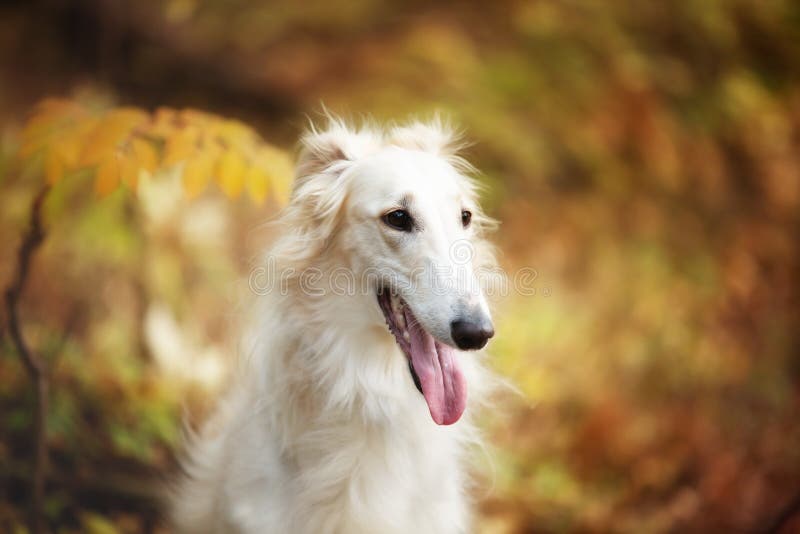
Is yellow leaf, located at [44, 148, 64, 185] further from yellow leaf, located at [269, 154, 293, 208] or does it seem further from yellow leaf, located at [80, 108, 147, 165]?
yellow leaf, located at [269, 154, 293, 208]

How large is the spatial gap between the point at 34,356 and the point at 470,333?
2063mm

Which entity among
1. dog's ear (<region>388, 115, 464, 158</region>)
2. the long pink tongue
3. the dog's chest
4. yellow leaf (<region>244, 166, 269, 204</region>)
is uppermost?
dog's ear (<region>388, 115, 464, 158</region>)

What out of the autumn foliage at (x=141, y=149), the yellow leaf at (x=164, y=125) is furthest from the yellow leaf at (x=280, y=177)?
the yellow leaf at (x=164, y=125)

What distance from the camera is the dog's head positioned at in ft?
8.23

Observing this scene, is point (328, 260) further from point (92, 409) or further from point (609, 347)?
point (609, 347)

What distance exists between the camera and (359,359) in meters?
2.78

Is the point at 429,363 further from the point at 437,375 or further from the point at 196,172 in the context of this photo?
the point at 196,172

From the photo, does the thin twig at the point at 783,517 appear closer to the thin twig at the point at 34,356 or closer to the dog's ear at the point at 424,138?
the dog's ear at the point at 424,138

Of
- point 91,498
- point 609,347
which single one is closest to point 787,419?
point 609,347

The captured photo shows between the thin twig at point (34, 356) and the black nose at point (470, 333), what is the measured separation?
184cm

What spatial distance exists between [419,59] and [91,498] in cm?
445

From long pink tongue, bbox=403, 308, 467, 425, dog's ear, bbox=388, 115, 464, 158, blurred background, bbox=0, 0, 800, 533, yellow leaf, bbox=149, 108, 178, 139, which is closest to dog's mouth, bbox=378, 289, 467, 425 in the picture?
long pink tongue, bbox=403, 308, 467, 425

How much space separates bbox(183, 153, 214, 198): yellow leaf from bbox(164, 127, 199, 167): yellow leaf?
4 cm

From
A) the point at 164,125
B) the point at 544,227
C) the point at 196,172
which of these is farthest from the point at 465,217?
the point at 544,227
